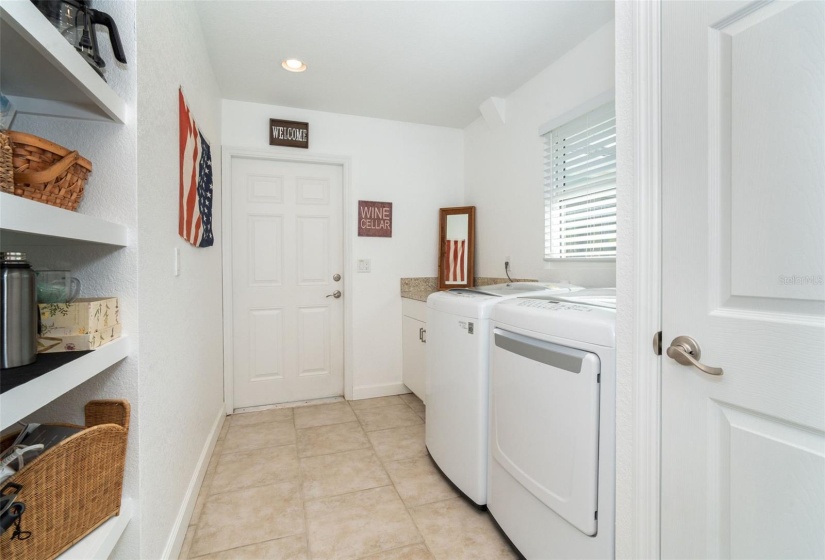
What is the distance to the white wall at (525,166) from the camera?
2.01 meters

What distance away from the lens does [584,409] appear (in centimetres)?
112

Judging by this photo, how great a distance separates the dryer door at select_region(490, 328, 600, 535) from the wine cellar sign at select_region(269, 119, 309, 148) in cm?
229

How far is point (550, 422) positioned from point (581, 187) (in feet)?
4.80

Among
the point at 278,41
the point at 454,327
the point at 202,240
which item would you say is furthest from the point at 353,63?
the point at 454,327

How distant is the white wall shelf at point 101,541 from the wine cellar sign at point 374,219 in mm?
2341

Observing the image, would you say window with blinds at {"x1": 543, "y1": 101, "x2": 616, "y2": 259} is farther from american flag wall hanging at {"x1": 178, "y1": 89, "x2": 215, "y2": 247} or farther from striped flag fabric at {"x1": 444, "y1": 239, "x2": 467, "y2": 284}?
american flag wall hanging at {"x1": 178, "y1": 89, "x2": 215, "y2": 247}

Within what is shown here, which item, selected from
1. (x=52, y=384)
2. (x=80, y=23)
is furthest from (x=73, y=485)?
(x=80, y=23)

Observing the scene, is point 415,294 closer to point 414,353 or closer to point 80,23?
point 414,353

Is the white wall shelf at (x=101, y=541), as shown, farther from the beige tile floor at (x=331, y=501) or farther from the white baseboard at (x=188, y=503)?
the beige tile floor at (x=331, y=501)

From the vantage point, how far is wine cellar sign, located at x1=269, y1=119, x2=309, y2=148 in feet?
9.30

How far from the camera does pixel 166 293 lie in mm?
1375

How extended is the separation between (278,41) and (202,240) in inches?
47.8

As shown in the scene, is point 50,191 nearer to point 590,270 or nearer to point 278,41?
point 278,41

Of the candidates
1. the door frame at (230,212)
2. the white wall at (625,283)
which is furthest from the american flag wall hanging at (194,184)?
the white wall at (625,283)
